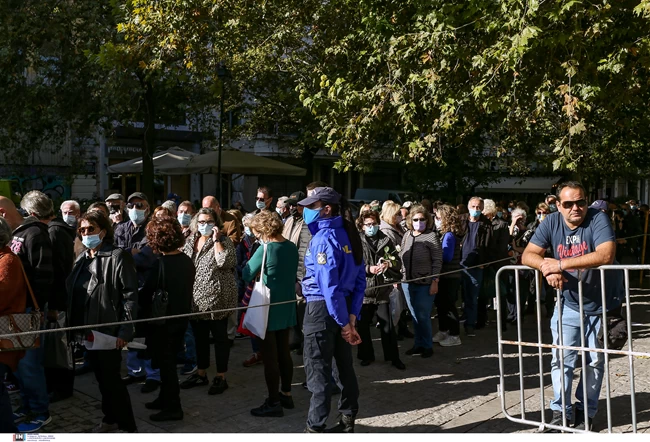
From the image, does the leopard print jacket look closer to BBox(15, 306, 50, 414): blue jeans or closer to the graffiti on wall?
BBox(15, 306, 50, 414): blue jeans

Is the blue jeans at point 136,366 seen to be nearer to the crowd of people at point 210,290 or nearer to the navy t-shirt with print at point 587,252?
the crowd of people at point 210,290

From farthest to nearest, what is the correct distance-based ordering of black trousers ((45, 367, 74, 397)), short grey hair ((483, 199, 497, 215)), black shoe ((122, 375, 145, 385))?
short grey hair ((483, 199, 497, 215))
black shoe ((122, 375, 145, 385))
black trousers ((45, 367, 74, 397))

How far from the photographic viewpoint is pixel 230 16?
12.2 meters

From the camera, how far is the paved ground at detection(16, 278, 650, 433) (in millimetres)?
5727

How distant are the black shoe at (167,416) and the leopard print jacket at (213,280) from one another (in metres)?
1.03

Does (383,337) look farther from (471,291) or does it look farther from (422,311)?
(471,291)

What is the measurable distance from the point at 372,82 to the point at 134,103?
741 cm

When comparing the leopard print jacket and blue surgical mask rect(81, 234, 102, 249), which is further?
the leopard print jacket

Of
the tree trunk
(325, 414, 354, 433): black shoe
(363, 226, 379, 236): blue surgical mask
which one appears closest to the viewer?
(325, 414, 354, 433): black shoe

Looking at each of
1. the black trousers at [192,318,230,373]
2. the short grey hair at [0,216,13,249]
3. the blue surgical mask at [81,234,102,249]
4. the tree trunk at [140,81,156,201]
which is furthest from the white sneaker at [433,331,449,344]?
the tree trunk at [140,81,156,201]

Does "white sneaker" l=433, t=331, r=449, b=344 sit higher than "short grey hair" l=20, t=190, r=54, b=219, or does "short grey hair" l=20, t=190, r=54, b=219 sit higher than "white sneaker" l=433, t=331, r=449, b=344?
"short grey hair" l=20, t=190, r=54, b=219

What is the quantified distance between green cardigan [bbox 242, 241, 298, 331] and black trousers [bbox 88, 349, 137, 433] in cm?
137

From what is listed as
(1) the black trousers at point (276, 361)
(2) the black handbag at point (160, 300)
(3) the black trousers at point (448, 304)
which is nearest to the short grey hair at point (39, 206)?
(2) the black handbag at point (160, 300)

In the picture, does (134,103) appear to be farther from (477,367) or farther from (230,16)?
(477,367)
